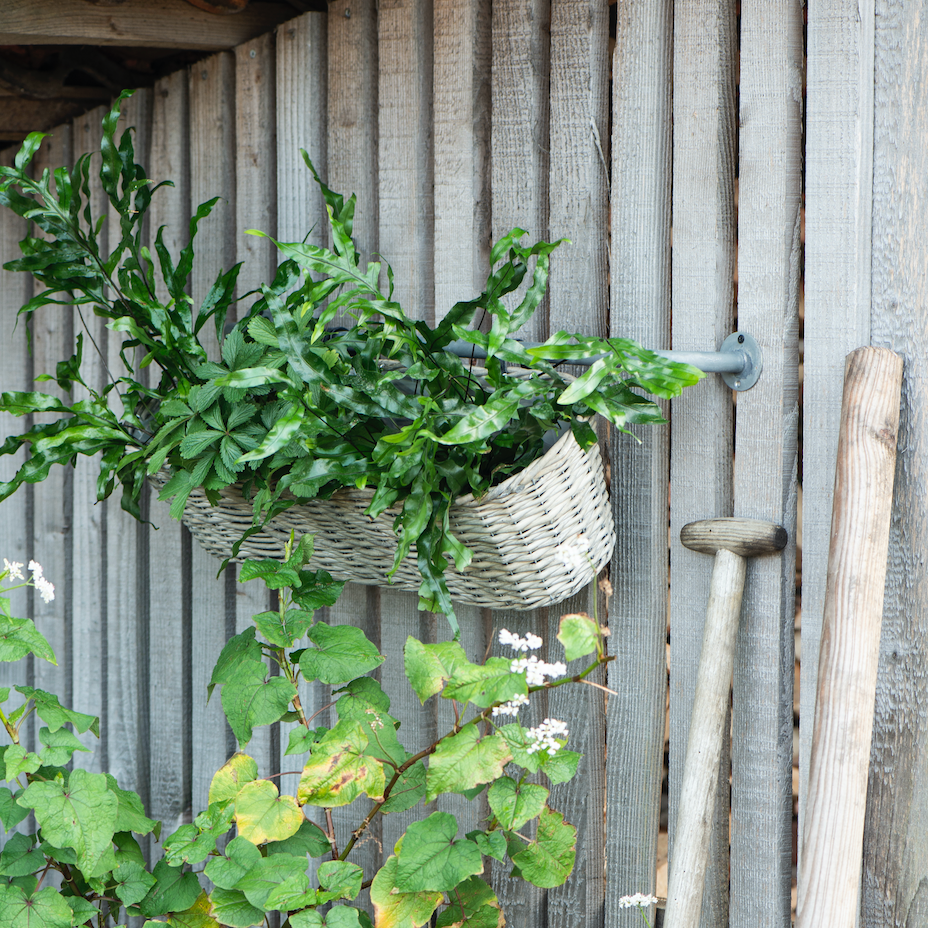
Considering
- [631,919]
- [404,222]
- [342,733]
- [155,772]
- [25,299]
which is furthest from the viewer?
[25,299]

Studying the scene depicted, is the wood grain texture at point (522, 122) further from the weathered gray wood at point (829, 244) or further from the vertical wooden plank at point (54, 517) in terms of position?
the vertical wooden plank at point (54, 517)

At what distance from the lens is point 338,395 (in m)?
1.18

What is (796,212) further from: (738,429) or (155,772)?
(155,772)

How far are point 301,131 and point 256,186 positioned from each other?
0.16 metres

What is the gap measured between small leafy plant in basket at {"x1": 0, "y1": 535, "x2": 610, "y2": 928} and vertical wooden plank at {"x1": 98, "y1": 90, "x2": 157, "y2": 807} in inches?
26.4

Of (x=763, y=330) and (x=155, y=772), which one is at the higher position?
(x=763, y=330)

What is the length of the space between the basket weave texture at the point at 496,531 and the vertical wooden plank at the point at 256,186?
461 millimetres

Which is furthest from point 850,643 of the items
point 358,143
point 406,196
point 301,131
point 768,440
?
point 301,131

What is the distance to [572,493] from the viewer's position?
3.90 ft

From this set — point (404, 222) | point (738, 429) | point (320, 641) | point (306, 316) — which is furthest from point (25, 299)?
point (738, 429)

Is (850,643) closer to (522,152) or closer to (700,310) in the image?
(700,310)

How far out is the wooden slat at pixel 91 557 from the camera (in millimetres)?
2154

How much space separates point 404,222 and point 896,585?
3.43ft

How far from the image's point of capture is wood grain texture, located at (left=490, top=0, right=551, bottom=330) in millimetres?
1491
